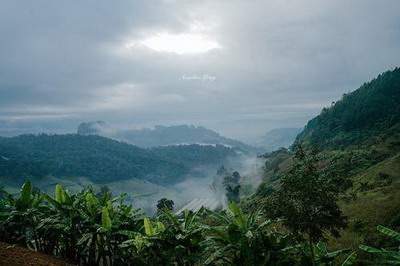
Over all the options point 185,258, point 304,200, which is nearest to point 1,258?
point 185,258

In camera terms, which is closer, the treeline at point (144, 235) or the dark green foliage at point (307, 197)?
the treeline at point (144, 235)

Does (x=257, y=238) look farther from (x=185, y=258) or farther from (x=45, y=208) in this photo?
(x=45, y=208)

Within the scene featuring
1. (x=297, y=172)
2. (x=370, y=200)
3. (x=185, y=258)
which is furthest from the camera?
(x=370, y=200)

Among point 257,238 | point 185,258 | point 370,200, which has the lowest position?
point 370,200

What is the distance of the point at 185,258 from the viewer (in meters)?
16.6

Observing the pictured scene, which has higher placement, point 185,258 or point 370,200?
point 185,258

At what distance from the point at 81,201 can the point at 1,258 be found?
4644mm

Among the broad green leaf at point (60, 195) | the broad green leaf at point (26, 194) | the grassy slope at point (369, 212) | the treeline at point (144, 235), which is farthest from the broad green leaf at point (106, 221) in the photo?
the grassy slope at point (369, 212)

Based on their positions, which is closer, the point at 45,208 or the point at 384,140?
the point at 45,208

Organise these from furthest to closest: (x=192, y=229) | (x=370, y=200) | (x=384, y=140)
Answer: (x=384, y=140), (x=370, y=200), (x=192, y=229)

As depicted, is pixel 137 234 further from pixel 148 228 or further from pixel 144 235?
pixel 144 235

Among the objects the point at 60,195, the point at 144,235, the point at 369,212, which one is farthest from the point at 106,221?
the point at 369,212

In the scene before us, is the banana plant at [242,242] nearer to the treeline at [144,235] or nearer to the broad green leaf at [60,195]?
the treeline at [144,235]

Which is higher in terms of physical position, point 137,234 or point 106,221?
point 106,221
